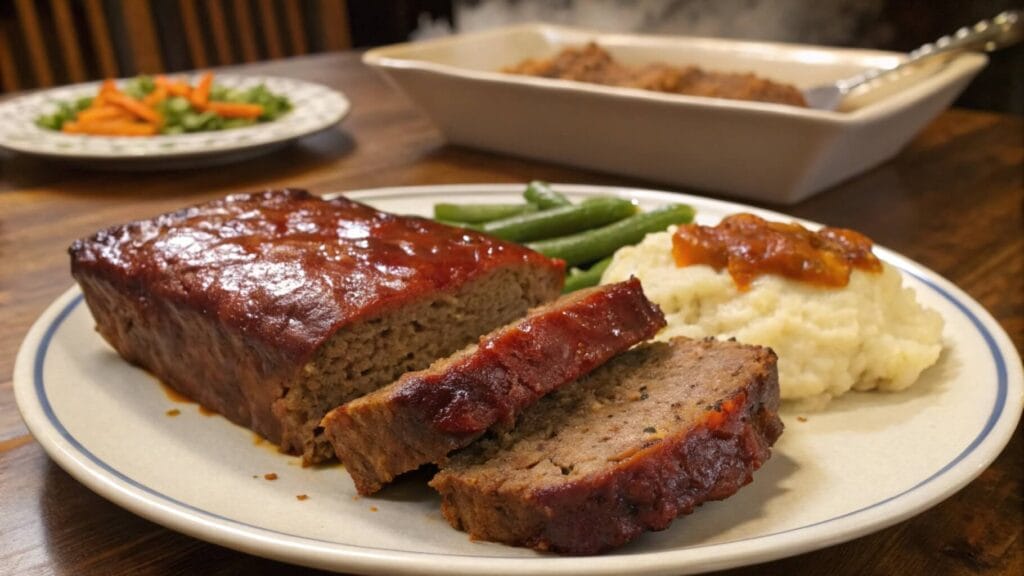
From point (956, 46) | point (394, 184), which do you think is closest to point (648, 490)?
point (394, 184)

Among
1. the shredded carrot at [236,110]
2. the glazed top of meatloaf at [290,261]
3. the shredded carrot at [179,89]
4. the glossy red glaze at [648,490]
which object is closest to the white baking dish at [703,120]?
the shredded carrot at [236,110]

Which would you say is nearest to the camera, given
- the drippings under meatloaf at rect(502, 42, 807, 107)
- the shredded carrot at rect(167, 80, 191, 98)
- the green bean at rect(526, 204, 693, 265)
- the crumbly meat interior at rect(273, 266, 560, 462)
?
the crumbly meat interior at rect(273, 266, 560, 462)

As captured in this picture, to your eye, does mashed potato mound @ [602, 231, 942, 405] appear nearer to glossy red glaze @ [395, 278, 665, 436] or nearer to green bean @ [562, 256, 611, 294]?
glossy red glaze @ [395, 278, 665, 436]

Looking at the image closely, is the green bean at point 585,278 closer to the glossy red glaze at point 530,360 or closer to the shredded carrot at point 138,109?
the glossy red glaze at point 530,360

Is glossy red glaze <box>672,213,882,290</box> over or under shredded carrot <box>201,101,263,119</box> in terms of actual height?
over

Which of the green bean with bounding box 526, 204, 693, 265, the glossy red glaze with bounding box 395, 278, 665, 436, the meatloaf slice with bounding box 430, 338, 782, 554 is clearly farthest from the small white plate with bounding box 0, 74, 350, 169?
the meatloaf slice with bounding box 430, 338, 782, 554

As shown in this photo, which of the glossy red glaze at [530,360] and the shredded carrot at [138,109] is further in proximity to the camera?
the shredded carrot at [138,109]

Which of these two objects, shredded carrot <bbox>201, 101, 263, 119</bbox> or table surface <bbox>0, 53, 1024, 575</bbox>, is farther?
shredded carrot <bbox>201, 101, 263, 119</bbox>

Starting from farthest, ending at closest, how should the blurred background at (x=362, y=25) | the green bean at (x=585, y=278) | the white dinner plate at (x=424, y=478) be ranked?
the blurred background at (x=362, y=25) → the green bean at (x=585, y=278) → the white dinner plate at (x=424, y=478)
